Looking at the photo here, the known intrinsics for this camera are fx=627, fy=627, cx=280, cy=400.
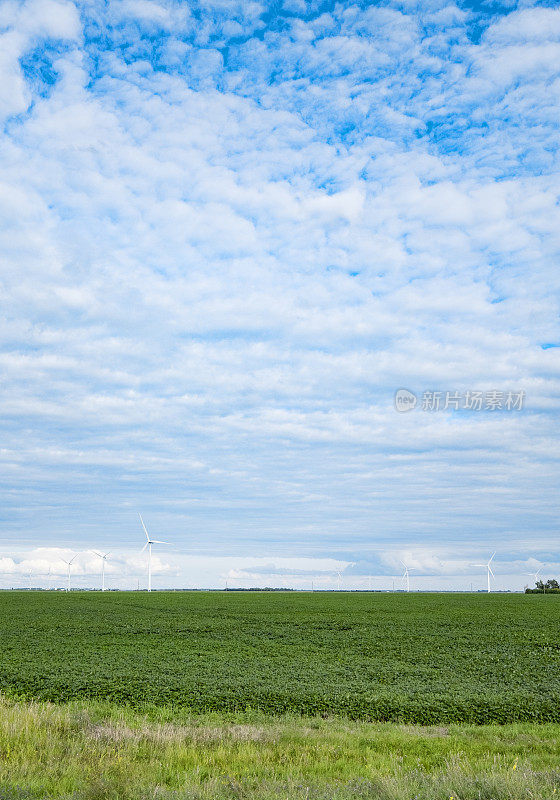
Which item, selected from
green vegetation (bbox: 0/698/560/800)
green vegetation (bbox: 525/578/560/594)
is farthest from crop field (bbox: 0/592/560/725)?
green vegetation (bbox: 525/578/560/594)

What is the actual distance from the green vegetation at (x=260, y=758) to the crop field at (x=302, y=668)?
6.59 feet

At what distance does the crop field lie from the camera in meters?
22.5

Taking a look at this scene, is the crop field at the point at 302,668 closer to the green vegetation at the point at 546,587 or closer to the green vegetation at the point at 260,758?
the green vegetation at the point at 260,758

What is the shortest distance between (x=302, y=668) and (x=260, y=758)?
1591 cm

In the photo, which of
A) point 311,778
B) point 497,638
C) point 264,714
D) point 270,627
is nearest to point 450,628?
point 497,638

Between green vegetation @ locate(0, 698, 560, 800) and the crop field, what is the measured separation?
6.59 feet

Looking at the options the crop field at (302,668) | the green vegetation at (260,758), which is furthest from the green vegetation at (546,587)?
the green vegetation at (260,758)

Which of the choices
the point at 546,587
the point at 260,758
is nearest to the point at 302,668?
the point at 260,758

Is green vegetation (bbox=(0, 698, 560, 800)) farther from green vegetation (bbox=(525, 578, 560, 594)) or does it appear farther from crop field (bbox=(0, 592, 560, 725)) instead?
green vegetation (bbox=(525, 578, 560, 594))

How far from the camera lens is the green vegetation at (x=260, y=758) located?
455 inches

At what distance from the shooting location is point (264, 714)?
70.2ft

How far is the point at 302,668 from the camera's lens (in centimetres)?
3038

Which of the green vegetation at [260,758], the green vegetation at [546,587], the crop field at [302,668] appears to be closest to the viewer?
the green vegetation at [260,758]

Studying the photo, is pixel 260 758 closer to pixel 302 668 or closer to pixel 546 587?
pixel 302 668
